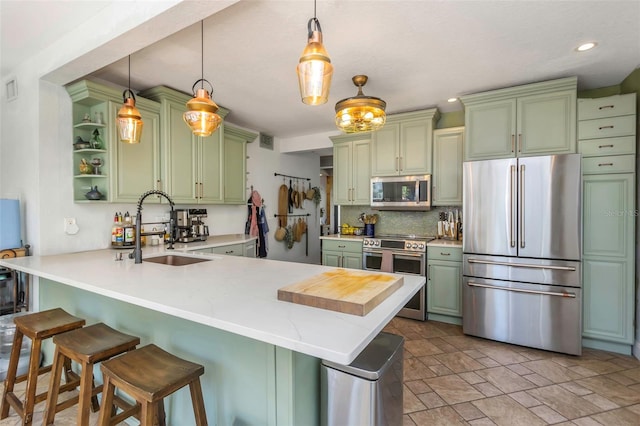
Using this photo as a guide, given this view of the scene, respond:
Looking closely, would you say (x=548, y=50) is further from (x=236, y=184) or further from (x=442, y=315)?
(x=236, y=184)

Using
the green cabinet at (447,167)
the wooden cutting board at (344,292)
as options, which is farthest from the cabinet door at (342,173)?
the wooden cutting board at (344,292)

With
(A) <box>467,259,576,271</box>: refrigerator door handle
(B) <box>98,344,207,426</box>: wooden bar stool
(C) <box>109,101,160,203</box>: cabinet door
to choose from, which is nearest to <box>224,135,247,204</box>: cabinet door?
(C) <box>109,101,160,203</box>: cabinet door

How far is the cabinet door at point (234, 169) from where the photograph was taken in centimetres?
410

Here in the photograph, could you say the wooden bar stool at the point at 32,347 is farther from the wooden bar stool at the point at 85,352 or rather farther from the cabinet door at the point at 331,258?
the cabinet door at the point at 331,258

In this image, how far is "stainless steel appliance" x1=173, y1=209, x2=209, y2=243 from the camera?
141 inches

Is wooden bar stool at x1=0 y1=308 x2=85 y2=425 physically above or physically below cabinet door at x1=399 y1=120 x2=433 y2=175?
below

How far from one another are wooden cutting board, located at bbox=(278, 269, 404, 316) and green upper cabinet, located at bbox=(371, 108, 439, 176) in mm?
2588

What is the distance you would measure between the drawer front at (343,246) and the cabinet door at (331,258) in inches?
2.1

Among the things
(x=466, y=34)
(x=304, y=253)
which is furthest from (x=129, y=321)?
(x=304, y=253)

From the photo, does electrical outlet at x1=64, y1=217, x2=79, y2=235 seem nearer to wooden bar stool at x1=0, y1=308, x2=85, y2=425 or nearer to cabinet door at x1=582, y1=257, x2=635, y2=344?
wooden bar stool at x1=0, y1=308, x2=85, y2=425

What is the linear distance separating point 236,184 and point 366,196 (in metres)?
1.79

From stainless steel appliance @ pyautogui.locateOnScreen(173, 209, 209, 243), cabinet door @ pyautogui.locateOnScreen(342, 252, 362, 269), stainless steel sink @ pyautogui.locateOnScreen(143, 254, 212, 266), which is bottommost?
cabinet door @ pyautogui.locateOnScreen(342, 252, 362, 269)

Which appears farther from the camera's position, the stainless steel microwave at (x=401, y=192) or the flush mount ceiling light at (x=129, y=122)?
the stainless steel microwave at (x=401, y=192)

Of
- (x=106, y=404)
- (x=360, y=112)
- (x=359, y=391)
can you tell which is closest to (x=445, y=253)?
(x=360, y=112)
